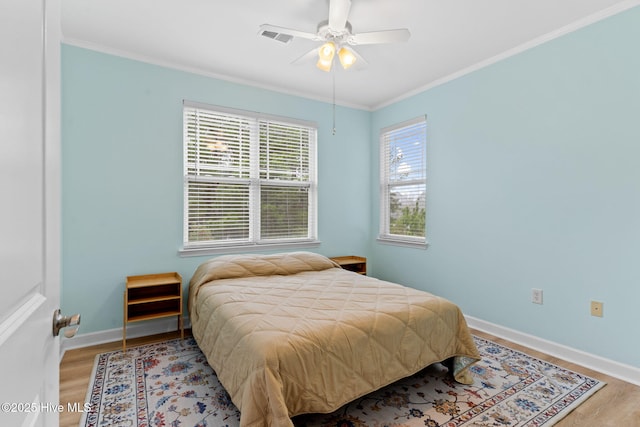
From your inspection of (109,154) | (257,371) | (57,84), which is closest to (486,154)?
(257,371)

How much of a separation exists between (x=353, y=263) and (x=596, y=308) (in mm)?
2326

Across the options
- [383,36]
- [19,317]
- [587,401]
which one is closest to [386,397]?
[587,401]

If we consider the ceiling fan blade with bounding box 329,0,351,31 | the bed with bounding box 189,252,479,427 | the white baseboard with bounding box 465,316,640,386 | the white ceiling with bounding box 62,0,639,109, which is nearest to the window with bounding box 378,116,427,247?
the white ceiling with bounding box 62,0,639,109

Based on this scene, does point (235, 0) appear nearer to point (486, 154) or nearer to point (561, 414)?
point (486, 154)

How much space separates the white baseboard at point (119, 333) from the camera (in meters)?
2.66

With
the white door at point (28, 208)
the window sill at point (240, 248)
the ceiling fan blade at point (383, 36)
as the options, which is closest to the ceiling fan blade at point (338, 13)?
the ceiling fan blade at point (383, 36)

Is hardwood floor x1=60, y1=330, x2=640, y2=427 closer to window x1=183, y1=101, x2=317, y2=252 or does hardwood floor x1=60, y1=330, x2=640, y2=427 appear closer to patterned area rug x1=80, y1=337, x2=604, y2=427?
patterned area rug x1=80, y1=337, x2=604, y2=427

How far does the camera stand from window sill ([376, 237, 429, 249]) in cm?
372

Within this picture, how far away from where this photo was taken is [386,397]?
1983mm

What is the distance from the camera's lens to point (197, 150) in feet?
10.8

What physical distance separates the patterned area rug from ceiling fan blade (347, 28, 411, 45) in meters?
2.35

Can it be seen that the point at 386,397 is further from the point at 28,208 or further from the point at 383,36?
the point at 383,36

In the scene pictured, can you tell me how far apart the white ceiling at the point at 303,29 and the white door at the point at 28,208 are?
1893 mm

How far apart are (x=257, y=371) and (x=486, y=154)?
285 centimetres
